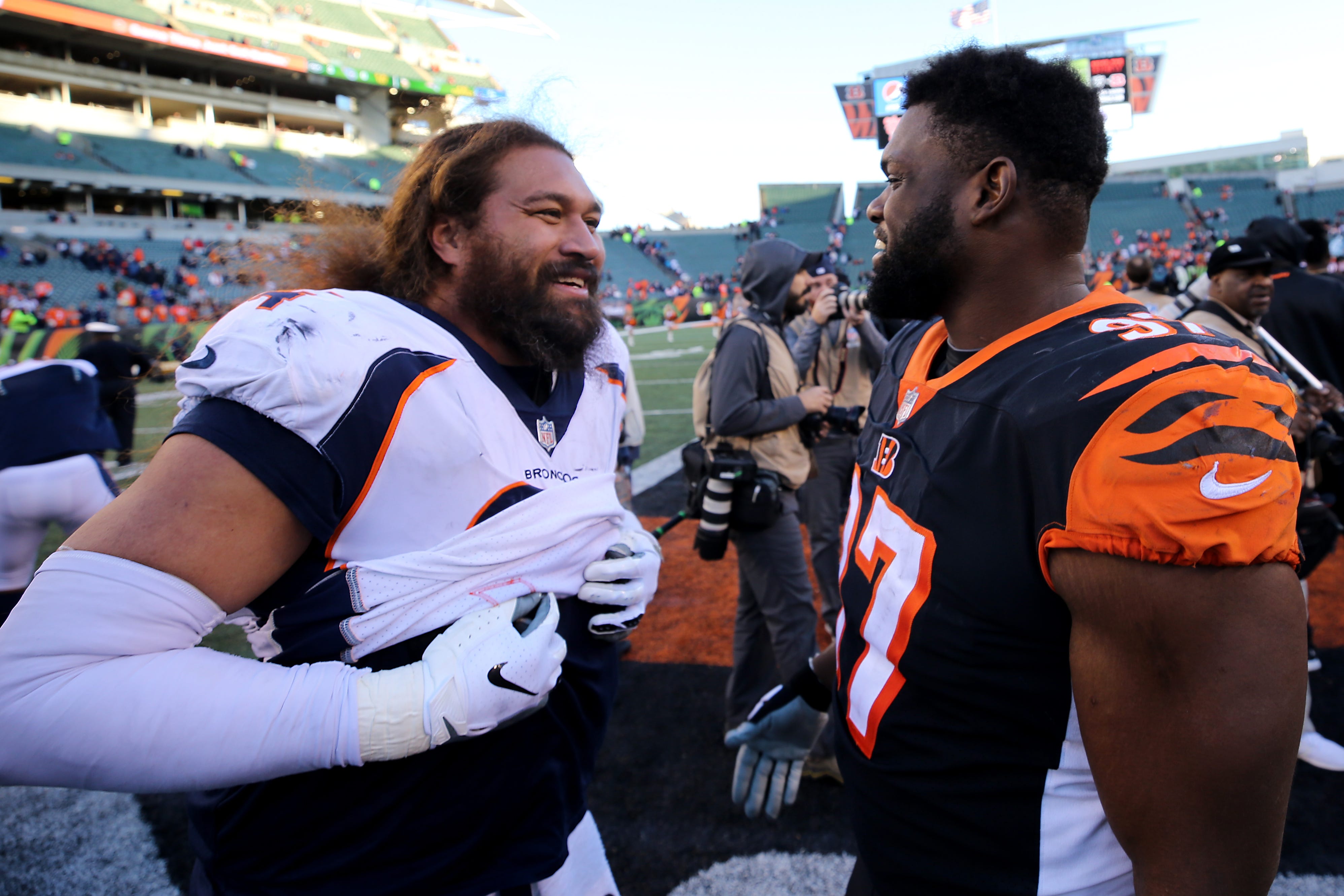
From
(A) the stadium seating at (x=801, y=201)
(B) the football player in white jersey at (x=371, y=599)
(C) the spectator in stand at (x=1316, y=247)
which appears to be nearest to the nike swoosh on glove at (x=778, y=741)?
(B) the football player in white jersey at (x=371, y=599)

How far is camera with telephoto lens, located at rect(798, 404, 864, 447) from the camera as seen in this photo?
3637 millimetres

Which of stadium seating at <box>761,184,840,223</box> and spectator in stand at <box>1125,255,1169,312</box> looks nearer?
spectator in stand at <box>1125,255,1169,312</box>

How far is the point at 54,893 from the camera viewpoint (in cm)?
252

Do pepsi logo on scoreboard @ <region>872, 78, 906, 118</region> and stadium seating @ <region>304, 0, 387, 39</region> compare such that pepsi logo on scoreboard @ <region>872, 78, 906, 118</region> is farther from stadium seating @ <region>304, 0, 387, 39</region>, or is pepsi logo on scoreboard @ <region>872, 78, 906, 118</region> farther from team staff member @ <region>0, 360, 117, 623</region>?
stadium seating @ <region>304, 0, 387, 39</region>

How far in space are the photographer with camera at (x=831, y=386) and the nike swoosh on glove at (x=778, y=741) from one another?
1684 mm

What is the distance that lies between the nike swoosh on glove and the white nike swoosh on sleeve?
1157 mm

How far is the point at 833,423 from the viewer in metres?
3.98

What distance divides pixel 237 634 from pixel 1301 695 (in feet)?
17.2

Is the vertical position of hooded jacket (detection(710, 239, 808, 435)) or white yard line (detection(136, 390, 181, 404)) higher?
hooded jacket (detection(710, 239, 808, 435))

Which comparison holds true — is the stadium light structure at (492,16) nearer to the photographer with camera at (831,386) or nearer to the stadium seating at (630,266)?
the stadium seating at (630,266)

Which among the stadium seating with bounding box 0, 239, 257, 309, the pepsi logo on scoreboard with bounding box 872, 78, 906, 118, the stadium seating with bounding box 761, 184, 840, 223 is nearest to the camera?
the pepsi logo on scoreboard with bounding box 872, 78, 906, 118

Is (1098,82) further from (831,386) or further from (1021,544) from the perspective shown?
(1021,544)

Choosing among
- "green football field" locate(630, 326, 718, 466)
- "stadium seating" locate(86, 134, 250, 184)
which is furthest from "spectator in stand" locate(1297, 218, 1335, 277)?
"stadium seating" locate(86, 134, 250, 184)

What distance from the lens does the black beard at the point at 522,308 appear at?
1.67m
